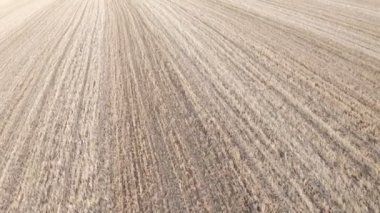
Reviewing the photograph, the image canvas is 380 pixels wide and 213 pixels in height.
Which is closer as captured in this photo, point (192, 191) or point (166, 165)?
point (192, 191)

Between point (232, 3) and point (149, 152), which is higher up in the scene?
point (149, 152)

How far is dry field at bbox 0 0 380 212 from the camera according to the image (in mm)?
4895

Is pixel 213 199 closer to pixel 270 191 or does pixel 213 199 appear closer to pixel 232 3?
pixel 270 191

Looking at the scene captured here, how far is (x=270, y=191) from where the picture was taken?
4.71 m

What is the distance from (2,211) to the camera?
5.22 meters

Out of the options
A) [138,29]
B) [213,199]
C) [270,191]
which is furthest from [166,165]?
[138,29]

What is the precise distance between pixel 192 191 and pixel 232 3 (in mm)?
9852

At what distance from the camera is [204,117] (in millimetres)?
6445

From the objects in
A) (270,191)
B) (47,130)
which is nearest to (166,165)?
(270,191)

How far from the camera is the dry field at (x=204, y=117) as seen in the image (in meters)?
4.89

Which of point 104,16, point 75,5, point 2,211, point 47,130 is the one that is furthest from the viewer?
point 75,5

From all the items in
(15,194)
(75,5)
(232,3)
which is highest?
(15,194)

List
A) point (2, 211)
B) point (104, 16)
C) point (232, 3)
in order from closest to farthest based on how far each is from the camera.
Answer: point (2, 211), point (232, 3), point (104, 16)

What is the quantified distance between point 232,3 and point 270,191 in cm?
993
